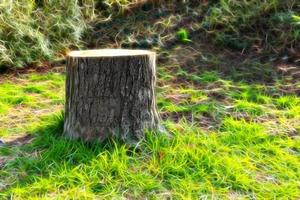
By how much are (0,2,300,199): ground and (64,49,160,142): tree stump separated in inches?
3.8

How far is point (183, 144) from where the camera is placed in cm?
297

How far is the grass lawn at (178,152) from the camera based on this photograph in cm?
255

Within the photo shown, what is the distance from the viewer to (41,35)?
518 centimetres

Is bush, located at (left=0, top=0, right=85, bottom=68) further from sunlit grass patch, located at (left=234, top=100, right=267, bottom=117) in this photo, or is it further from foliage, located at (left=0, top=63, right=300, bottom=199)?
sunlit grass patch, located at (left=234, top=100, right=267, bottom=117)

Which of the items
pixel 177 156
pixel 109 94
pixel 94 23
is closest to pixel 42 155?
pixel 109 94

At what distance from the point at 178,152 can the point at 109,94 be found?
58 cm

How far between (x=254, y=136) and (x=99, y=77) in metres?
1.18

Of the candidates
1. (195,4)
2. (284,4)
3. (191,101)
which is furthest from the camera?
(195,4)

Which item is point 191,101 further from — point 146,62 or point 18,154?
point 18,154

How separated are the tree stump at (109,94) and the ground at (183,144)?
10 centimetres

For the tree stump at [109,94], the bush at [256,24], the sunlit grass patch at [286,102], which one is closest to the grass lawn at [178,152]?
the sunlit grass patch at [286,102]

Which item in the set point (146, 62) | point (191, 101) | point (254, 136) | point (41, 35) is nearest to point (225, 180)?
point (254, 136)

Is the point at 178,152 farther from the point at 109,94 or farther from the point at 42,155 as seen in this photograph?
the point at 42,155

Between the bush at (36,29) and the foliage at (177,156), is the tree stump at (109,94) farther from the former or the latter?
the bush at (36,29)
